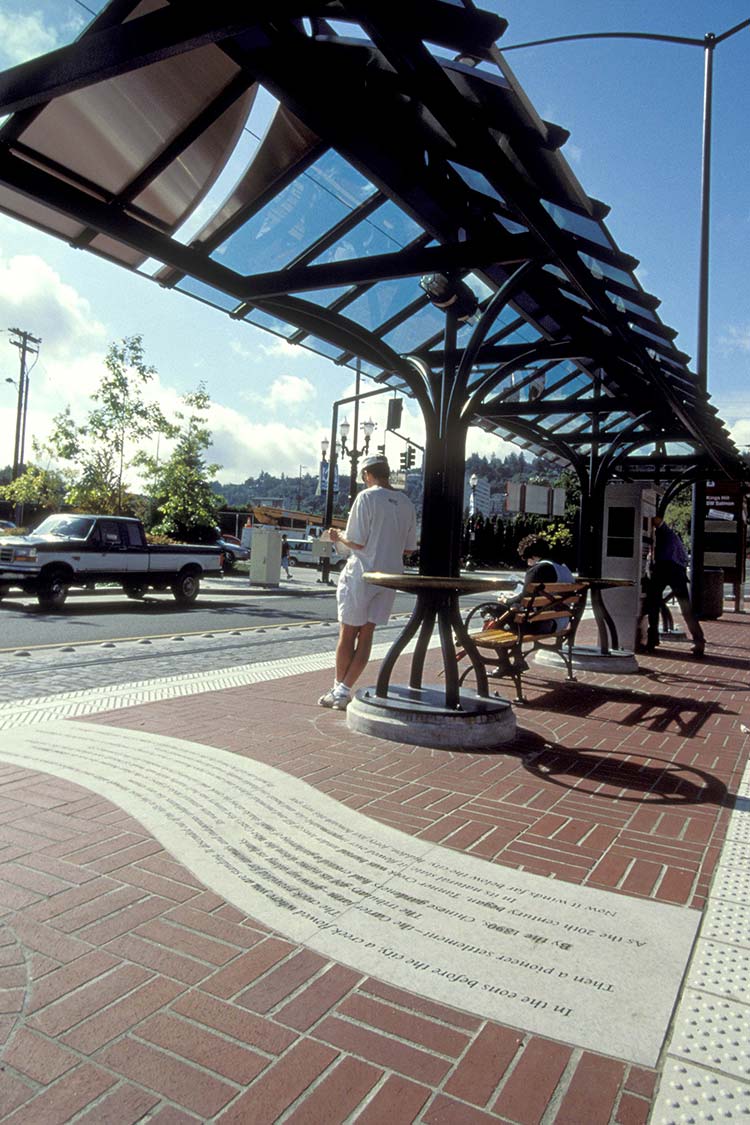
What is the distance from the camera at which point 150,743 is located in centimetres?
484

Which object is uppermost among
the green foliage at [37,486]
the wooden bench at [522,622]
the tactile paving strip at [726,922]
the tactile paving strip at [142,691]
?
the green foliage at [37,486]

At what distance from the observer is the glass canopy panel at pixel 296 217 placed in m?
5.44

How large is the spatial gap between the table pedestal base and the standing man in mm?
594

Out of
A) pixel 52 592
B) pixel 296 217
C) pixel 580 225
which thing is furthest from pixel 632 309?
pixel 52 592

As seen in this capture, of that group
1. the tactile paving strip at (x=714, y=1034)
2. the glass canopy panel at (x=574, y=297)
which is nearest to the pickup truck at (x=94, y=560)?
the glass canopy panel at (x=574, y=297)

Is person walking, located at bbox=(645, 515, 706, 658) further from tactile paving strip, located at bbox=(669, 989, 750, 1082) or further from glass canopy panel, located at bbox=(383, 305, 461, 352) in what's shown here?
tactile paving strip, located at bbox=(669, 989, 750, 1082)

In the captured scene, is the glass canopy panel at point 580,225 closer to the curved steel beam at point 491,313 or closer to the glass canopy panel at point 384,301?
the curved steel beam at point 491,313

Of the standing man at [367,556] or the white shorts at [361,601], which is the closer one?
the standing man at [367,556]

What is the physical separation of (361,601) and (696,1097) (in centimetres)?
427

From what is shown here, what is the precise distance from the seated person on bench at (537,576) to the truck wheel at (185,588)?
1122 cm

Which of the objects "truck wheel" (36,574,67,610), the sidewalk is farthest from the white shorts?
"truck wheel" (36,574,67,610)

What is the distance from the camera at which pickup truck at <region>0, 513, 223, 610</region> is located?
14734mm

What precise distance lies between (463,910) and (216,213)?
474 centimetres

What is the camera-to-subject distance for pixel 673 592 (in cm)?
1045
